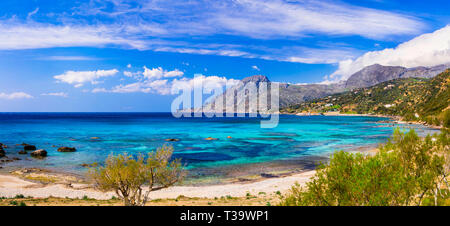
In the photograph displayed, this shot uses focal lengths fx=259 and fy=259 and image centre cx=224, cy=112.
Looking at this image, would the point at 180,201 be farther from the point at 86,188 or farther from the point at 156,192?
the point at 86,188

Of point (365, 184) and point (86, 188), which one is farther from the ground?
point (365, 184)

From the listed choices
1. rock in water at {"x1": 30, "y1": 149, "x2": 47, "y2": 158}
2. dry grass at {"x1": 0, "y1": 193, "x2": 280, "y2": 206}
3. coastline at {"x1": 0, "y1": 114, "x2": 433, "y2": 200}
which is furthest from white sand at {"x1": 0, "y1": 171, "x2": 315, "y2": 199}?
rock in water at {"x1": 30, "y1": 149, "x2": 47, "y2": 158}

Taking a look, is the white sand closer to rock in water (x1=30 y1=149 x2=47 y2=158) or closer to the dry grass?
the dry grass

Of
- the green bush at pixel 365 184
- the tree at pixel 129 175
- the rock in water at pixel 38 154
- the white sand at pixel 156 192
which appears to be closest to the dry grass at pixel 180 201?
the white sand at pixel 156 192

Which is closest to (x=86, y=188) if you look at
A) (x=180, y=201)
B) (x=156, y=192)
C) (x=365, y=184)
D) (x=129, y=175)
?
(x=156, y=192)

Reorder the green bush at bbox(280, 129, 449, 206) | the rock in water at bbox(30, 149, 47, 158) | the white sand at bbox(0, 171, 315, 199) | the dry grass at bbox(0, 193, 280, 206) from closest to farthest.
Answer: the green bush at bbox(280, 129, 449, 206)
the dry grass at bbox(0, 193, 280, 206)
the white sand at bbox(0, 171, 315, 199)
the rock in water at bbox(30, 149, 47, 158)

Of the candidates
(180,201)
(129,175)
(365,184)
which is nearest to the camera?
(365,184)

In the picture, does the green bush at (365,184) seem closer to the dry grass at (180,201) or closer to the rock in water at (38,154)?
the dry grass at (180,201)

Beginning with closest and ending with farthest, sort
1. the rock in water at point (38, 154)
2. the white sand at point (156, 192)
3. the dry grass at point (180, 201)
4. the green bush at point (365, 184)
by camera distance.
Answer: the green bush at point (365, 184)
the dry grass at point (180, 201)
the white sand at point (156, 192)
the rock in water at point (38, 154)

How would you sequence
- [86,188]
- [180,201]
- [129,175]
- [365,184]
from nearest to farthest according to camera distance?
[365,184] → [129,175] → [180,201] → [86,188]

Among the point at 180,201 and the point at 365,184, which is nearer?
the point at 365,184
